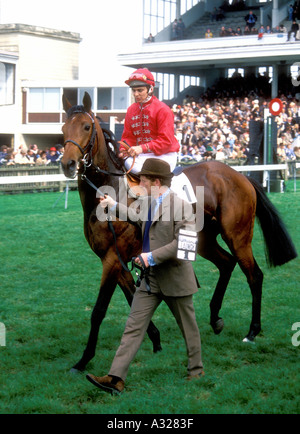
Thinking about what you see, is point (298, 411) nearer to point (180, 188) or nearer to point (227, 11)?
point (180, 188)

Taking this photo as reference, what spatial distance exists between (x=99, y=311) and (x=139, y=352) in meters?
0.62

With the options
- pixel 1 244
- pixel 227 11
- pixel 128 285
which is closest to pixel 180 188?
pixel 128 285

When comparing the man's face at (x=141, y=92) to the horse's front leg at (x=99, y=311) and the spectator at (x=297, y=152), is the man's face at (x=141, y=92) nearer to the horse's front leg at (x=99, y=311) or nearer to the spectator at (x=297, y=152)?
the horse's front leg at (x=99, y=311)

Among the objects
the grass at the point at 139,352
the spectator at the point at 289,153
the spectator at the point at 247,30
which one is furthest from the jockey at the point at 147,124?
the spectator at the point at 247,30

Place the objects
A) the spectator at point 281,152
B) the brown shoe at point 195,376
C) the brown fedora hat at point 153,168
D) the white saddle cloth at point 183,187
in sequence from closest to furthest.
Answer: the brown fedora hat at point 153,168 < the brown shoe at point 195,376 < the white saddle cloth at point 183,187 < the spectator at point 281,152

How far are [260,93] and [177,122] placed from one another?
6102 mm

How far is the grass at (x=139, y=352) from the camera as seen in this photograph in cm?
412

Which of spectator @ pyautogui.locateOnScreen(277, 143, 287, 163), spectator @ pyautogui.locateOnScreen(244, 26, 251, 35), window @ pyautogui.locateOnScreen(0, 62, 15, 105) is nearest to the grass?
spectator @ pyautogui.locateOnScreen(277, 143, 287, 163)

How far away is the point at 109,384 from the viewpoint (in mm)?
→ 4301

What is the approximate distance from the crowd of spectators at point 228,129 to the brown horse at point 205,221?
14449 millimetres

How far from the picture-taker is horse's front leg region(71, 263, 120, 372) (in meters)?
4.79

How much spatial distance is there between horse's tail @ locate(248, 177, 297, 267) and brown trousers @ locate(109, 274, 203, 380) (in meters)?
2.07

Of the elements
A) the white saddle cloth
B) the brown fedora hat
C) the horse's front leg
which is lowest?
the horse's front leg

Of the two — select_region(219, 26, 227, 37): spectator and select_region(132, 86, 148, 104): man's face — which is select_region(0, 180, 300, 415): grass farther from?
select_region(219, 26, 227, 37): spectator
